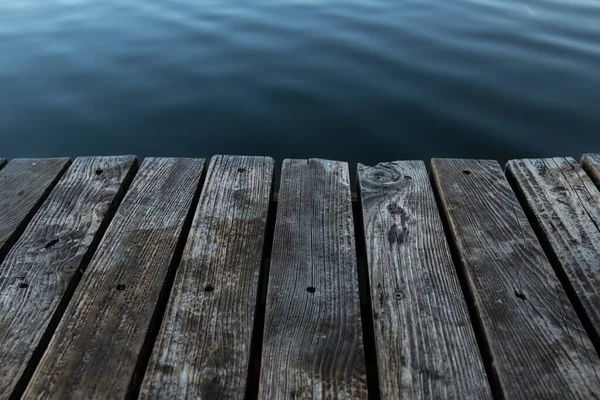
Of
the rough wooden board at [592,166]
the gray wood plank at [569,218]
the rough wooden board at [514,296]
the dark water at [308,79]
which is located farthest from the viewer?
the dark water at [308,79]

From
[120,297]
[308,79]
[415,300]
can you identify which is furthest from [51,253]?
[308,79]

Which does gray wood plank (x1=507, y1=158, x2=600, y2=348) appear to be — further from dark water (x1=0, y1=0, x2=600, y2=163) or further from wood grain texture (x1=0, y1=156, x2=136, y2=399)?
dark water (x1=0, y1=0, x2=600, y2=163)

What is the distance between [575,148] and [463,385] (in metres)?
2.73

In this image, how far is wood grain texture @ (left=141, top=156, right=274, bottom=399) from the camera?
129 cm

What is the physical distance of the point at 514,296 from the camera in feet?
4.97

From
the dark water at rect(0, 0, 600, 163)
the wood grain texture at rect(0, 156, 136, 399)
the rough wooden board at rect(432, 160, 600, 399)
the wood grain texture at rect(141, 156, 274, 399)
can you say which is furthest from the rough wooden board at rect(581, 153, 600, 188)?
the wood grain texture at rect(0, 156, 136, 399)

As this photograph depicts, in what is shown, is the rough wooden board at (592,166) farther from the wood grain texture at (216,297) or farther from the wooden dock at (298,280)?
the wood grain texture at (216,297)

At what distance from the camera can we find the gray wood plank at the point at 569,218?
155 centimetres

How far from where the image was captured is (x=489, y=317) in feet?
4.74

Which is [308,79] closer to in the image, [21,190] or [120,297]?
[21,190]

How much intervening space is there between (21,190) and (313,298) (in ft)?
3.75

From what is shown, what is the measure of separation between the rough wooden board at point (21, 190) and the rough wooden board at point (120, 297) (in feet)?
0.95

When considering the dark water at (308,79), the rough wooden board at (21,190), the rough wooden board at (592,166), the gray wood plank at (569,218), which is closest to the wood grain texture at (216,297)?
the rough wooden board at (21,190)

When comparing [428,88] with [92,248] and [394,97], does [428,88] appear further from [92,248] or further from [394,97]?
[92,248]
